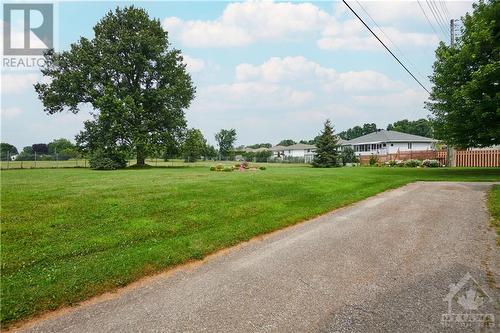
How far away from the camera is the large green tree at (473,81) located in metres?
16.4

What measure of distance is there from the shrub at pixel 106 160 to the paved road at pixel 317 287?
25740 millimetres

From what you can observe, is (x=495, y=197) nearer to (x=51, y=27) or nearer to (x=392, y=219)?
(x=392, y=219)

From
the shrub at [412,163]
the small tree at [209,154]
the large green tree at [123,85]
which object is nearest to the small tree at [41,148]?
the small tree at [209,154]

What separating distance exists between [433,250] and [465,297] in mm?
1921

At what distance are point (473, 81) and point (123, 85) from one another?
96.4ft

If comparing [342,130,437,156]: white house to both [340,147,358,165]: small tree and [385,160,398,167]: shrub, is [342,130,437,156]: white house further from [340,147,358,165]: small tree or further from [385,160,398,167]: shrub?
[385,160,398,167]: shrub

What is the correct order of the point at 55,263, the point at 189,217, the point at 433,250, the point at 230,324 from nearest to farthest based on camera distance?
the point at 230,324 → the point at 55,263 → the point at 433,250 → the point at 189,217

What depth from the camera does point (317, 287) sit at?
432cm

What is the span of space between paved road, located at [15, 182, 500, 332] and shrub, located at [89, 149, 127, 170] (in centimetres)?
2574

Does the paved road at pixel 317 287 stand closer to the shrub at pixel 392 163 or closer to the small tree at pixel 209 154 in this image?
the shrub at pixel 392 163

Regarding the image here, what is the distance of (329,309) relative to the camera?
3725 millimetres

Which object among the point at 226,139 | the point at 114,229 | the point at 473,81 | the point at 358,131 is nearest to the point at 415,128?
the point at 358,131

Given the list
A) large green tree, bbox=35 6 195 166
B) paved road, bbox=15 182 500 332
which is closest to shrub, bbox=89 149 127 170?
large green tree, bbox=35 6 195 166

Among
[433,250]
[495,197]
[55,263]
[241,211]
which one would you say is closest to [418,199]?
[495,197]
